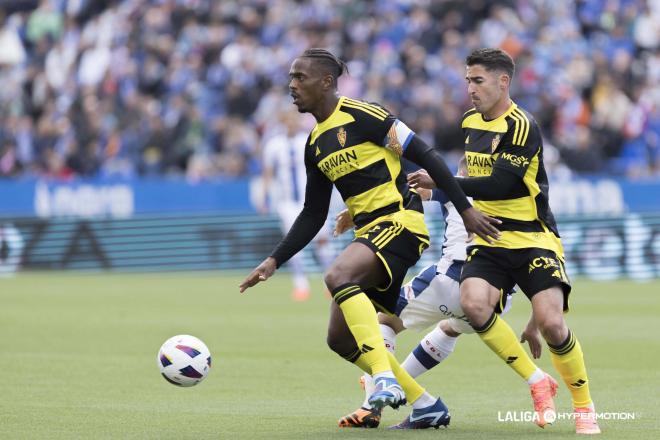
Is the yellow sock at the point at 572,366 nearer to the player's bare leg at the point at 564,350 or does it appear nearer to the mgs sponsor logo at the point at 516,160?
the player's bare leg at the point at 564,350

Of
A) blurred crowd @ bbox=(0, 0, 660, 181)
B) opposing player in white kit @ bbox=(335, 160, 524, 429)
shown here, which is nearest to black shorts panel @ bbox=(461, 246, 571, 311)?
opposing player in white kit @ bbox=(335, 160, 524, 429)

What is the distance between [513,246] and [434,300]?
997mm

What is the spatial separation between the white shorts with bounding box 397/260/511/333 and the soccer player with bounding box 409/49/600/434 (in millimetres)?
664

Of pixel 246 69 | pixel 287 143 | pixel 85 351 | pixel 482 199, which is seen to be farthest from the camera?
pixel 246 69

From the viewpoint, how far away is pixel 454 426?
826 centimetres

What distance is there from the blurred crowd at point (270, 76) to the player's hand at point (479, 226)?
1554 cm

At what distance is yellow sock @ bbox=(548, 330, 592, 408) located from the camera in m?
7.82

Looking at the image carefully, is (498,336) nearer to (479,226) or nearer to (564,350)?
(564,350)

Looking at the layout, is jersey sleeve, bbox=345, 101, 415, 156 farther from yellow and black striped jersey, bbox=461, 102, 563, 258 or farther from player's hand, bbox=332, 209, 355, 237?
player's hand, bbox=332, 209, 355, 237

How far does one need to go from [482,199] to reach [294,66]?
1371 mm

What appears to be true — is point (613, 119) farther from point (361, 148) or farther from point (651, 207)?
point (361, 148)

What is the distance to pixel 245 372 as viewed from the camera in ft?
36.5

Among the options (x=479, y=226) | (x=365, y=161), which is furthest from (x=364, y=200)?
(x=479, y=226)

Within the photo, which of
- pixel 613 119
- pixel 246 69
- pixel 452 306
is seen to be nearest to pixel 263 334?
pixel 452 306
